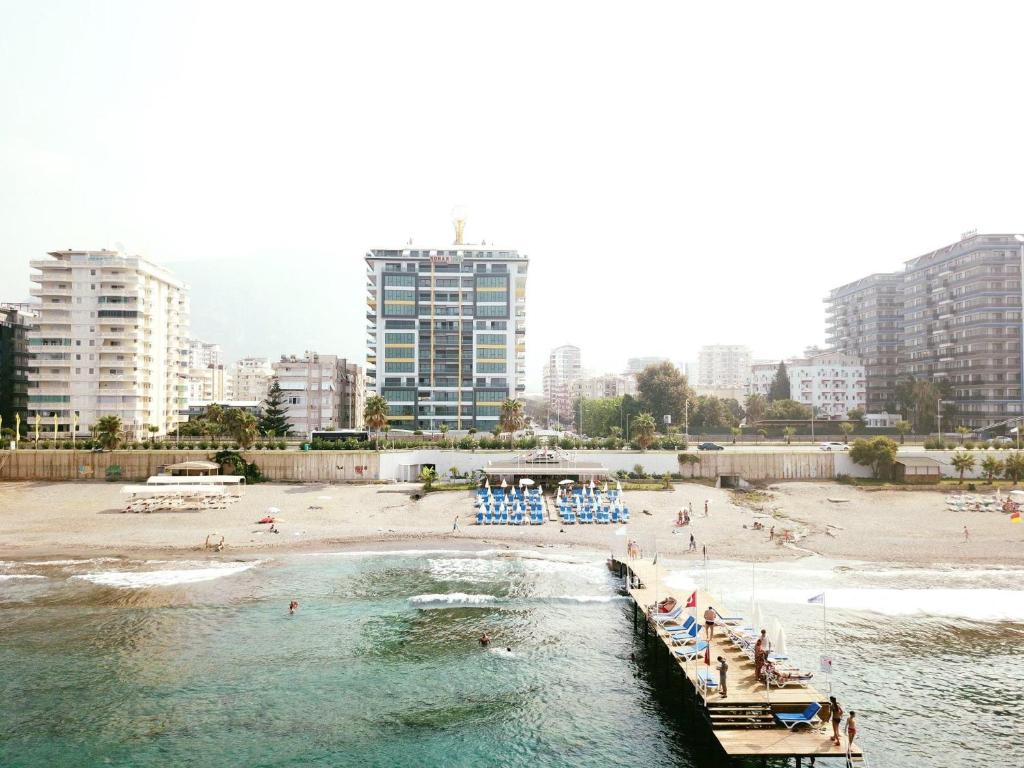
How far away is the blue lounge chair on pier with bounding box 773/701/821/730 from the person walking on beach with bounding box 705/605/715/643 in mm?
5915

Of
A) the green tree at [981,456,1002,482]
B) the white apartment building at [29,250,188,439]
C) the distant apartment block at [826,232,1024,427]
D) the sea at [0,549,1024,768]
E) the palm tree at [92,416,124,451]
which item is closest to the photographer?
the sea at [0,549,1024,768]

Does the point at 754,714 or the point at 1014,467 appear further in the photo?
the point at 1014,467

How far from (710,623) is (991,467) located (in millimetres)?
60555

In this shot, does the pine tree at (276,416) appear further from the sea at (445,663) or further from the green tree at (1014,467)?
the green tree at (1014,467)

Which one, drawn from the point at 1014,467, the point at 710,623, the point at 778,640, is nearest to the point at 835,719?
the point at 778,640

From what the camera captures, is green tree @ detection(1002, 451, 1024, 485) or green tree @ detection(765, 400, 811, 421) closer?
green tree @ detection(1002, 451, 1024, 485)

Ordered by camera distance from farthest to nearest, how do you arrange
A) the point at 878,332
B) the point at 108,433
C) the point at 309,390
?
the point at 878,332 → the point at 309,390 → the point at 108,433

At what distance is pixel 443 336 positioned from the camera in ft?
414

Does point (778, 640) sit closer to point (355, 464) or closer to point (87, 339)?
point (355, 464)

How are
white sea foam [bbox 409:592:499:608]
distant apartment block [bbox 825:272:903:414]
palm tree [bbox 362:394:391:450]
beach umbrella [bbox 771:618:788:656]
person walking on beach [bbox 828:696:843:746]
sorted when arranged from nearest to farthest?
1. person walking on beach [bbox 828:696:843:746]
2. beach umbrella [bbox 771:618:788:656]
3. white sea foam [bbox 409:592:499:608]
4. palm tree [bbox 362:394:391:450]
5. distant apartment block [bbox 825:272:903:414]

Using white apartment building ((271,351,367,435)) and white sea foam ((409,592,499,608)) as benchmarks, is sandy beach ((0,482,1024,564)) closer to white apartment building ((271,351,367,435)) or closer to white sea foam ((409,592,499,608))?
white sea foam ((409,592,499,608))

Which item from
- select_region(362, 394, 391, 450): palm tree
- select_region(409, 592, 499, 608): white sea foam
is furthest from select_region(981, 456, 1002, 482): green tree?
select_region(362, 394, 391, 450): palm tree

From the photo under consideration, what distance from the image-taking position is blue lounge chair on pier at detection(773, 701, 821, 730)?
21.8 metres

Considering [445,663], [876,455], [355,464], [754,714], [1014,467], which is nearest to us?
[754,714]
